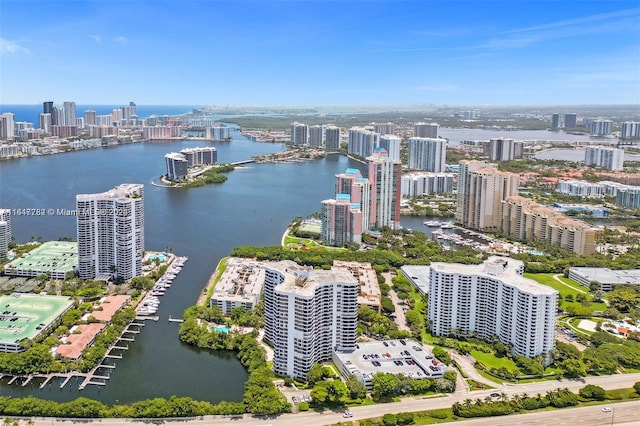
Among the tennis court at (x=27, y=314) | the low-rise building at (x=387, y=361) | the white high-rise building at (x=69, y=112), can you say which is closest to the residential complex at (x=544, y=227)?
the low-rise building at (x=387, y=361)

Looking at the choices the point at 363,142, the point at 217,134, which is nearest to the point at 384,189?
the point at 363,142

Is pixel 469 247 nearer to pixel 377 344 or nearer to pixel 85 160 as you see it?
pixel 377 344

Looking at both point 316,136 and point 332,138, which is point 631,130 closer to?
point 332,138

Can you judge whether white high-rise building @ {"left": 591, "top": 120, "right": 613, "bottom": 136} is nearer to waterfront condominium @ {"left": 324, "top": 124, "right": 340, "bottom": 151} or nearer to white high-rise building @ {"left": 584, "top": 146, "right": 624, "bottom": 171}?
white high-rise building @ {"left": 584, "top": 146, "right": 624, "bottom": 171}

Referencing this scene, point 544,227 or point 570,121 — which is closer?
point 544,227

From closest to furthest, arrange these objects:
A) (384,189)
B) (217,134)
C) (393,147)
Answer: (384,189) → (393,147) → (217,134)

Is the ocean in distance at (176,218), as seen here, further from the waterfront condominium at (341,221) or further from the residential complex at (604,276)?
the residential complex at (604,276)

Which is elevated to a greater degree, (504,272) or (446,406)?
(504,272)
